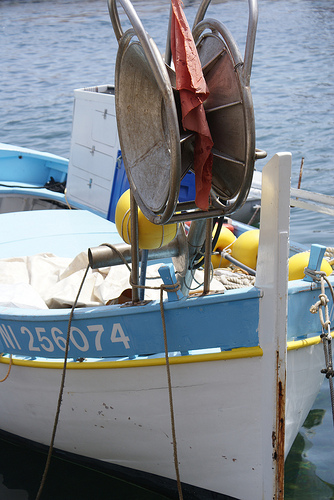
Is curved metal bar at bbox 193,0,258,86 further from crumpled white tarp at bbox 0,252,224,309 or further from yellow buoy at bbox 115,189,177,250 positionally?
crumpled white tarp at bbox 0,252,224,309

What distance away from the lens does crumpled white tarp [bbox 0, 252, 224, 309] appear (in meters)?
3.81

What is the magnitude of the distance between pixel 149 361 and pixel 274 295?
765 mm

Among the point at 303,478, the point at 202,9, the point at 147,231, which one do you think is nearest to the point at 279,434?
the point at 303,478

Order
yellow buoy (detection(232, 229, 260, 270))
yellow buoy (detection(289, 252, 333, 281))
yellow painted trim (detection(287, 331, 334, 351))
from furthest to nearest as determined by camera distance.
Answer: yellow buoy (detection(232, 229, 260, 270)) < yellow buoy (detection(289, 252, 333, 281)) < yellow painted trim (detection(287, 331, 334, 351))

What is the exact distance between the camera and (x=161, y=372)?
3191 millimetres

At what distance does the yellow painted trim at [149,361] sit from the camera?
2.98 meters

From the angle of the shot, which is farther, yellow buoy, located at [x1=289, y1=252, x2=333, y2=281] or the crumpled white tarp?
the crumpled white tarp

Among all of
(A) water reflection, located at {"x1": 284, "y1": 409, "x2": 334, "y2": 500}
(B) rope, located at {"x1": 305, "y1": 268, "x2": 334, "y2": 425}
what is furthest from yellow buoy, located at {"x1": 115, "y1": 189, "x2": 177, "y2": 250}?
(A) water reflection, located at {"x1": 284, "y1": 409, "x2": 334, "y2": 500}

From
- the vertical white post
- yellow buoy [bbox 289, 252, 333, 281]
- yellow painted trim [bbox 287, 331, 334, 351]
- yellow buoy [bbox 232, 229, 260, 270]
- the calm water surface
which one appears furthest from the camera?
Result: yellow buoy [bbox 232, 229, 260, 270]

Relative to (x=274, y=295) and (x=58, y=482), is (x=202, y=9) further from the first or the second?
(x=58, y=482)

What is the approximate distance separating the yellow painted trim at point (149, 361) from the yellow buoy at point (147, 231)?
58 cm

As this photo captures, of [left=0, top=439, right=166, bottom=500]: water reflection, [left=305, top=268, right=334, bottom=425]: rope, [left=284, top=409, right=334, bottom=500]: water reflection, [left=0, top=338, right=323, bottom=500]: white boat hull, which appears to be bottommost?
[left=0, top=439, right=166, bottom=500]: water reflection

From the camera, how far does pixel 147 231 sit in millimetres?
2977

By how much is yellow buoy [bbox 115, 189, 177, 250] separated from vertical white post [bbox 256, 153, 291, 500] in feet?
1.50
